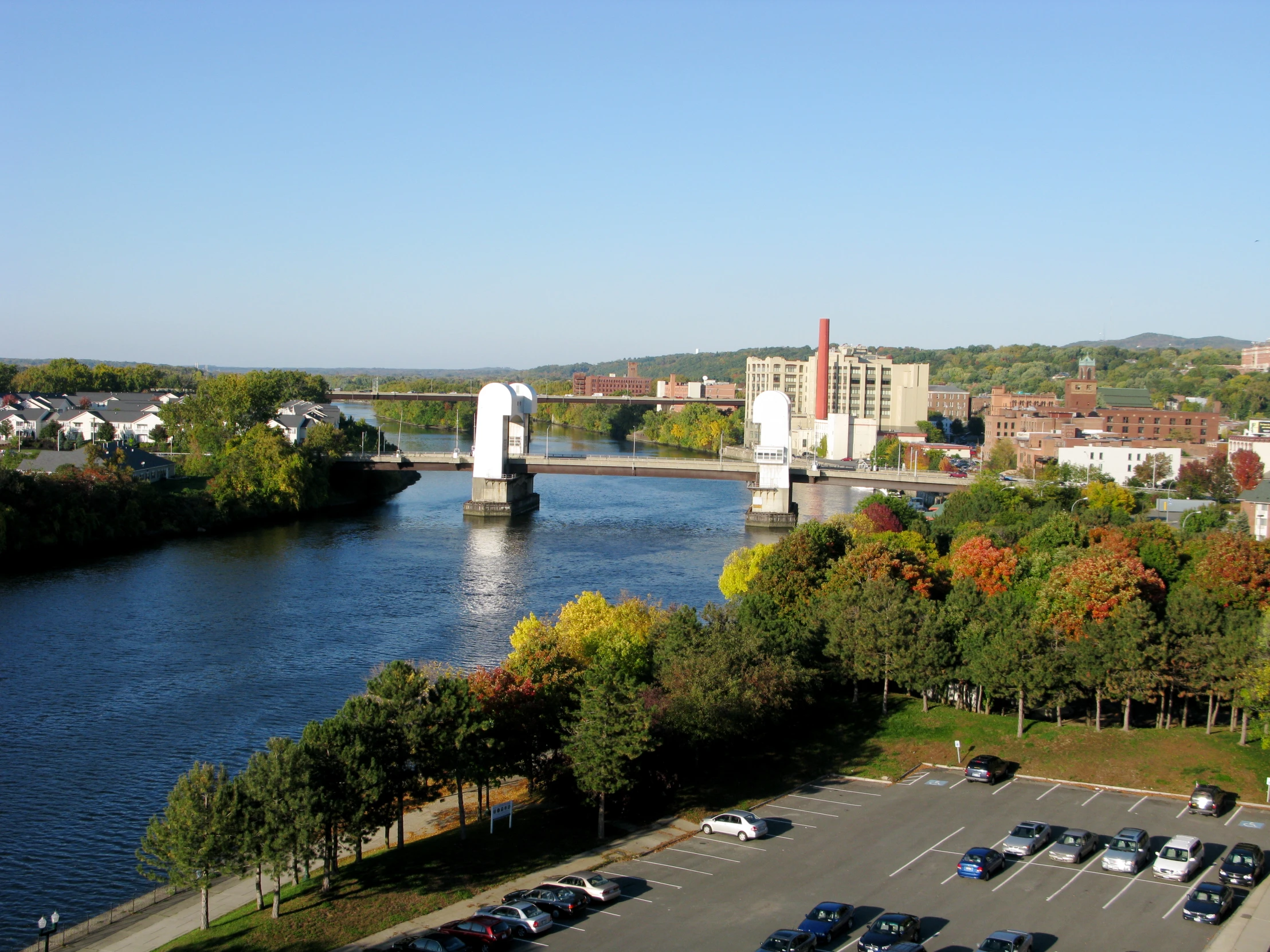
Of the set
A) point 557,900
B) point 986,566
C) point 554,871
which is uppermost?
point 986,566

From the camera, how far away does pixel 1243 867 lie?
442 inches

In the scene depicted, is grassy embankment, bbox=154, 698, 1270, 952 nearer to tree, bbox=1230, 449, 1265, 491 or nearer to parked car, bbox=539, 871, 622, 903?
parked car, bbox=539, 871, 622, 903

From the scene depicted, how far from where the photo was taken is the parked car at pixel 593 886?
10.9 metres

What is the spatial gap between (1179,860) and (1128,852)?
476mm

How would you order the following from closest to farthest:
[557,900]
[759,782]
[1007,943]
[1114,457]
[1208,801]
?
[1007,943] < [557,900] < [1208,801] < [759,782] < [1114,457]

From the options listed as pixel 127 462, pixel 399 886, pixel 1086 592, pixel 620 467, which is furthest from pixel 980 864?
pixel 127 462

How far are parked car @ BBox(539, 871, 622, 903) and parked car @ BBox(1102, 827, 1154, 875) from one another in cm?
497

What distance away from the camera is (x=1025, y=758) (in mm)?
15414

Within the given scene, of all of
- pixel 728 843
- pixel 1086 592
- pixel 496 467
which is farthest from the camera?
pixel 496 467

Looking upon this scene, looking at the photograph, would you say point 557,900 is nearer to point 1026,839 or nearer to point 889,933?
point 889,933

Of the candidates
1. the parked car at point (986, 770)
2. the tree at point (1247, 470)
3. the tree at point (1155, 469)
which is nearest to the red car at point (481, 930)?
the parked car at point (986, 770)

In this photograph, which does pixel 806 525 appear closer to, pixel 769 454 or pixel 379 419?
pixel 769 454

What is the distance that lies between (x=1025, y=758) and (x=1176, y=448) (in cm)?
4110

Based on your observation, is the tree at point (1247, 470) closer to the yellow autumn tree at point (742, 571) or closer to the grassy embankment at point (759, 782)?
the yellow autumn tree at point (742, 571)
